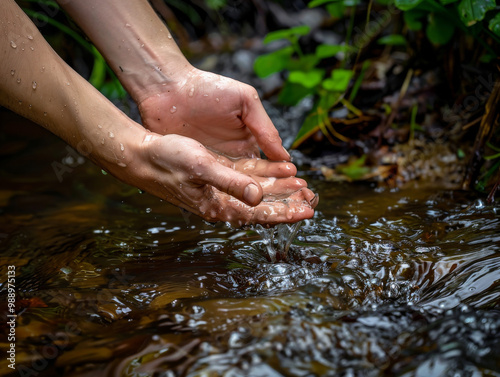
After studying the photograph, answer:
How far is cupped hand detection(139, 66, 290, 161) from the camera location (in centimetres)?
202

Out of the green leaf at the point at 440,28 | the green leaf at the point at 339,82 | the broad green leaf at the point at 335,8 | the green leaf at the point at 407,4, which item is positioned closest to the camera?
the green leaf at the point at 407,4

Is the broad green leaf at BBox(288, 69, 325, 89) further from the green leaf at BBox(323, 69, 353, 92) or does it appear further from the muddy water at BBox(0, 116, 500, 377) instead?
the muddy water at BBox(0, 116, 500, 377)

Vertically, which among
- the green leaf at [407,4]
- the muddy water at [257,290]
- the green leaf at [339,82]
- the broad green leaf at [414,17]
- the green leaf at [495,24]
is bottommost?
the muddy water at [257,290]

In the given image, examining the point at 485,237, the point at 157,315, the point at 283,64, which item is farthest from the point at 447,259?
the point at 283,64

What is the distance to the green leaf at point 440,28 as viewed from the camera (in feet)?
8.45

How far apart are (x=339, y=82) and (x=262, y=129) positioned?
1199 millimetres

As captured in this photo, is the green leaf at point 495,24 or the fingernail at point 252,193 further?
the green leaf at point 495,24

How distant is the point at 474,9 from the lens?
2.14 meters

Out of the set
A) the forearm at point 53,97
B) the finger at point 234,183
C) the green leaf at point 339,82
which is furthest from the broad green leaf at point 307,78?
the finger at point 234,183

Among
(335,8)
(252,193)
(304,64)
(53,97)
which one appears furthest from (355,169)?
(53,97)

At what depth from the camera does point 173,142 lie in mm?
1749

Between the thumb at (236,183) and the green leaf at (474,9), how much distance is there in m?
1.24

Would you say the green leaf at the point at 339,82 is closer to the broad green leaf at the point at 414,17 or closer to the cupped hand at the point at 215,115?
the broad green leaf at the point at 414,17

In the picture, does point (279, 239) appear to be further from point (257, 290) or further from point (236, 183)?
point (236, 183)
